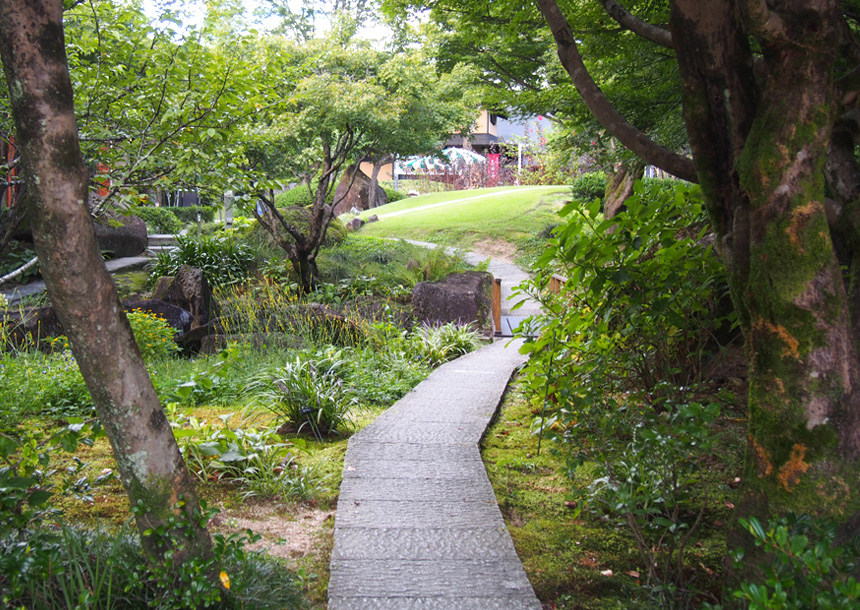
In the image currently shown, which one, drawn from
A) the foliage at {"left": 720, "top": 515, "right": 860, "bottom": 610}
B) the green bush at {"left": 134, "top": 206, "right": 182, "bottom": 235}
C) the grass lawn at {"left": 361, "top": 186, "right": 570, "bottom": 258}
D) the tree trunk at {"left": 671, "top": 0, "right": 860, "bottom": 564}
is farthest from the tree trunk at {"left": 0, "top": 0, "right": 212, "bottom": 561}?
the green bush at {"left": 134, "top": 206, "right": 182, "bottom": 235}

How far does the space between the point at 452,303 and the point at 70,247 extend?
746cm

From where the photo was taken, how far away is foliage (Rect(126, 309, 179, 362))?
7.00 m

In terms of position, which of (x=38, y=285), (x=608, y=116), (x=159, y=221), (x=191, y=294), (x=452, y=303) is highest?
(x=608, y=116)

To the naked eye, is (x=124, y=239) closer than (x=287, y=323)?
No

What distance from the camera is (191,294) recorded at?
929 centimetres

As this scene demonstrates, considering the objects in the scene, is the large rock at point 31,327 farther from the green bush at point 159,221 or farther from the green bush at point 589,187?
the green bush at point 589,187

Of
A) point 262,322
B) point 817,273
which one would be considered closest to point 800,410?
point 817,273

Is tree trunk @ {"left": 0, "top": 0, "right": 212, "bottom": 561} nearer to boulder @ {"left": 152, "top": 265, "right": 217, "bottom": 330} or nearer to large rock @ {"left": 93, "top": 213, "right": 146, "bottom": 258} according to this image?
boulder @ {"left": 152, "top": 265, "right": 217, "bottom": 330}

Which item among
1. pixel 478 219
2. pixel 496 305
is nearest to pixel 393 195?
pixel 478 219

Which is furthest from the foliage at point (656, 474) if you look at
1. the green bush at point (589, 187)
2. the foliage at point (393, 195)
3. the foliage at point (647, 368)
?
the foliage at point (393, 195)

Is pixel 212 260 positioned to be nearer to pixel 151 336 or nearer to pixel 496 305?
pixel 151 336

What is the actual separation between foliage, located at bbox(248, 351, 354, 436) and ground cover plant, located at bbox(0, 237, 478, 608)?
0.05 feet

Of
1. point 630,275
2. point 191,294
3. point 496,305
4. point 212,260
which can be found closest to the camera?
point 630,275

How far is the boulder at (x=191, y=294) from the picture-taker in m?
9.29
